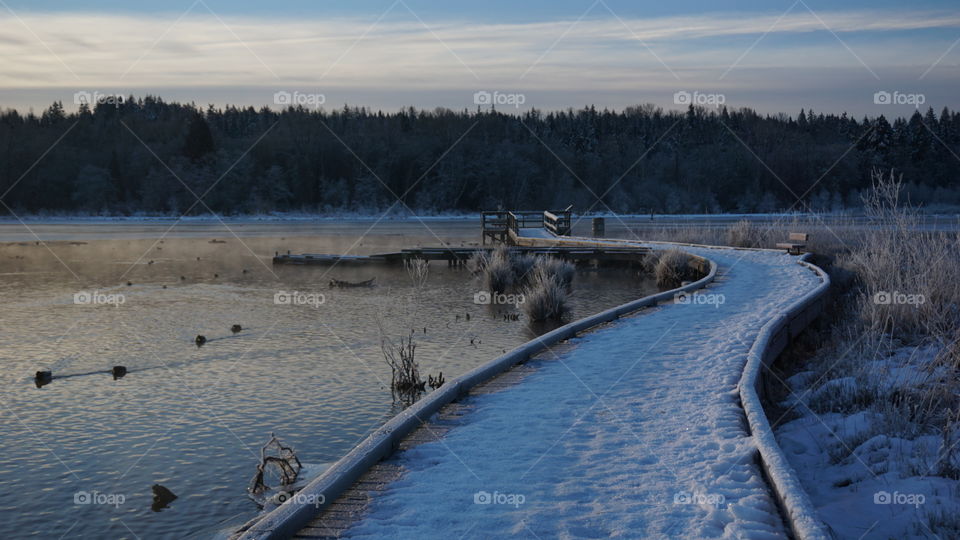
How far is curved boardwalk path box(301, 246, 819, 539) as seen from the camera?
4520mm

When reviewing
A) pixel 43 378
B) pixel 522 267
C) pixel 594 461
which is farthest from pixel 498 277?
pixel 594 461

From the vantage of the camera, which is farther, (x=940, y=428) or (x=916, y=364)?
(x=916, y=364)

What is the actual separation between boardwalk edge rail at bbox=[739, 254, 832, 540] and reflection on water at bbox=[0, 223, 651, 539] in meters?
4.00

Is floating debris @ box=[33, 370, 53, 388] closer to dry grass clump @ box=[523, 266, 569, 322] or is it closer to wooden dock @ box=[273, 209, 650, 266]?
dry grass clump @ box=[523, 266, 569, 322]

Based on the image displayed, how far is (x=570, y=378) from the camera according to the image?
783 cm

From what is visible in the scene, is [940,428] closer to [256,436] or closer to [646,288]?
[256,436]

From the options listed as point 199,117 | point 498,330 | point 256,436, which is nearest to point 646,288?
point 498,330

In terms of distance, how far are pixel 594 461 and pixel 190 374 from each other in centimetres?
749

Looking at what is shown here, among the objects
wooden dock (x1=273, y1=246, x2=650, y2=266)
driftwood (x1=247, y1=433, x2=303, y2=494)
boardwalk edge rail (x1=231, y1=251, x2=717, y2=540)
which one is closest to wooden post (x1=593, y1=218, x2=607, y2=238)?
wooden dock (x1=273, y1=246, x2=650, y2=266)

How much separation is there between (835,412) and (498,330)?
22.7 feet

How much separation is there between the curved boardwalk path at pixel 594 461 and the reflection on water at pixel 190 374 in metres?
2.14

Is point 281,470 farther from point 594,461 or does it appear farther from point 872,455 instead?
point 872,455

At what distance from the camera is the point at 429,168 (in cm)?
7719

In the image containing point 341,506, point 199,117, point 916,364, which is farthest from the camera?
point 199,117
